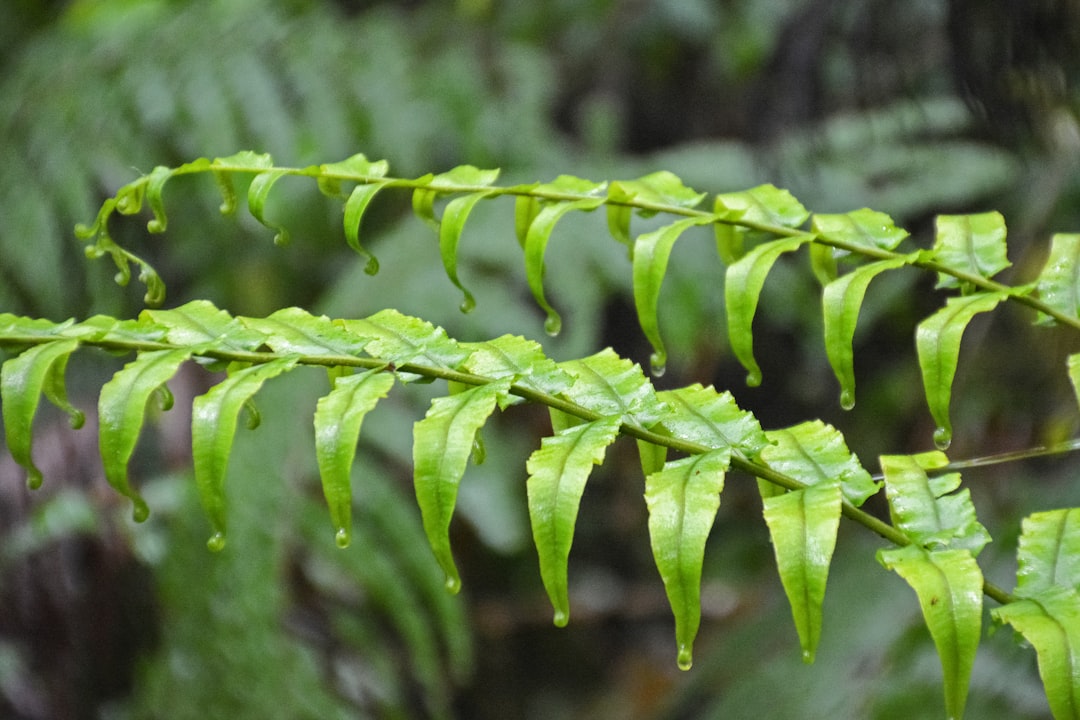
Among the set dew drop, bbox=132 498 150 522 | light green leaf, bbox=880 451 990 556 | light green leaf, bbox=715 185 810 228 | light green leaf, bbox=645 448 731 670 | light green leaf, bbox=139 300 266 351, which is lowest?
light green leaf, bbox=880 451 990 556

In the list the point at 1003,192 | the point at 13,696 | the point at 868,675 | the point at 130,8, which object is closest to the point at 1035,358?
the point at 1003,192

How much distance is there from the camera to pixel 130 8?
7.48ft

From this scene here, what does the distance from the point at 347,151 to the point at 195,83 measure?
0.32 m

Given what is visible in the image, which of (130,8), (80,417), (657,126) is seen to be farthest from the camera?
(657,126)

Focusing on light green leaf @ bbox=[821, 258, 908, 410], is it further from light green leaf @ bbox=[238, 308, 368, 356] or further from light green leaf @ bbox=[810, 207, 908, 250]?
light green leaf @ bbox=[238, 308, 368, 356]

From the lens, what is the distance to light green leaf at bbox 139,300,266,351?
61 centimetres

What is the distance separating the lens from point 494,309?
5.36ft

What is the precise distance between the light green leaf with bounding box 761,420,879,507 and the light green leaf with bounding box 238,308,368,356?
10.9 inches

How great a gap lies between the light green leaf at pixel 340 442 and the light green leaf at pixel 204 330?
80 mm

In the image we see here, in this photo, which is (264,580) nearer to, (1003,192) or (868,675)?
(868,675)

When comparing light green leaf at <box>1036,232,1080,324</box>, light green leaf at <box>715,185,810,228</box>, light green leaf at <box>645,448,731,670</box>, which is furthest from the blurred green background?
light green leaf at <box>645,448,731,670</box>

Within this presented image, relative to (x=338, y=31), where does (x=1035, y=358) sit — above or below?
below

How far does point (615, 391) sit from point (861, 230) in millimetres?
269

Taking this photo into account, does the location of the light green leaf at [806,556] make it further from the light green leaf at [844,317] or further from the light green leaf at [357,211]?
the light green leaf at [357,211]
